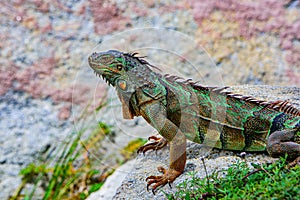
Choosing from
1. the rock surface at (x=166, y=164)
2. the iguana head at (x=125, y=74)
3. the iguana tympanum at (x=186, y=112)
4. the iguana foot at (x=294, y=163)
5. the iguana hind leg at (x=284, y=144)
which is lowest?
the rock surface at (x=166, y=164)

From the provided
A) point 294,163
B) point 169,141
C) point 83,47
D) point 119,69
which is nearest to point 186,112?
point 169,141

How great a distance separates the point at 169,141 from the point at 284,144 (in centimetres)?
76

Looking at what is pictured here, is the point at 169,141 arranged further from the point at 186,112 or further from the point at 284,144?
the point at 284,144

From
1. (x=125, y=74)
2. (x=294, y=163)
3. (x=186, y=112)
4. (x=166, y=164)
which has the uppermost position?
(x=125, y=74)

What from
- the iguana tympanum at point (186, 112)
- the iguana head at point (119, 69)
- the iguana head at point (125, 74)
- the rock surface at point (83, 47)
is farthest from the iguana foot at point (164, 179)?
the rock surface at point (83, 47)

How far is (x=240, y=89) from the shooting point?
178 inches

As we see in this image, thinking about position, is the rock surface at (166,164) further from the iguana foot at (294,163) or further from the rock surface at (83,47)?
the rock surface at (83,47)

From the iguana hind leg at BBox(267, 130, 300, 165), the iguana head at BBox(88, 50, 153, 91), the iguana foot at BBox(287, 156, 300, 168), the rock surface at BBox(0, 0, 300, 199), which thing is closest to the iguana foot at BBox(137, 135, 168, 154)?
the iguana head at BBox(88, 50, 153, 91)

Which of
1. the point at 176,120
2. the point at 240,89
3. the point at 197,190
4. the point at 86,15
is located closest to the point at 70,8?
the point at 86,15

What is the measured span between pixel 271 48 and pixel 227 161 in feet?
12.2

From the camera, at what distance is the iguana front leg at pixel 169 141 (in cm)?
336

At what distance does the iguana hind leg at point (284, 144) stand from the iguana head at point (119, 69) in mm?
922

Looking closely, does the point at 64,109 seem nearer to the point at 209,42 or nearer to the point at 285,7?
the point at 209,42

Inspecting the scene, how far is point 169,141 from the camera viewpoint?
342 cm
